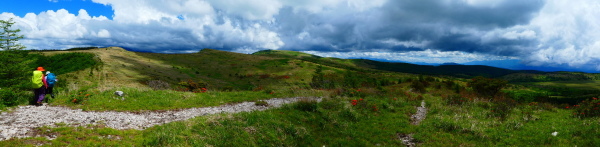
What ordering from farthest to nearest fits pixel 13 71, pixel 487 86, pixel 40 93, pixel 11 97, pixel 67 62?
1. pixel 67 62
2. pixel 487 86
3. pixel 40 93
4. pixel 13 71
5. pixel 11 97

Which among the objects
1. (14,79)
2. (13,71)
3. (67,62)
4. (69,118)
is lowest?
(69,118)

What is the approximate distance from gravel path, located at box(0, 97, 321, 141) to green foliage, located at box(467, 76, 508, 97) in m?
42.0

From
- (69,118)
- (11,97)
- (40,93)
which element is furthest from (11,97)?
(69,118)

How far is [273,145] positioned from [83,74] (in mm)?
53115

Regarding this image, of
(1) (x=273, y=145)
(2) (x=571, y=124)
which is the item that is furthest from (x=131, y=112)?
(2) (x=571, y=124)

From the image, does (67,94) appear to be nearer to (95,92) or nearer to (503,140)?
(95,92)

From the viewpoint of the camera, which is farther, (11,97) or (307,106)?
(307,106)

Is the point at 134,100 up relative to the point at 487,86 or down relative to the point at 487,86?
down

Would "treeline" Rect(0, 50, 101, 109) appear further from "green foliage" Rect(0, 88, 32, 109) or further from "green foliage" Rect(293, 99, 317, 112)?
"green foliage" Rect(293, 99, 317, 112)

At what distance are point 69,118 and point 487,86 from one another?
5041cm

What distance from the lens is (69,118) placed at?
15.6 meters

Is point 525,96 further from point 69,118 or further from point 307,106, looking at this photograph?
point 69,118

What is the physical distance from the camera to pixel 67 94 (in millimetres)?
22438

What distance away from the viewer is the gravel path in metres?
12.9
